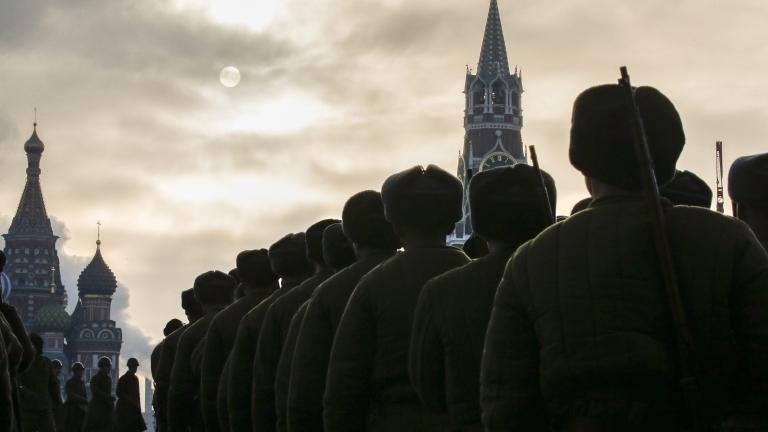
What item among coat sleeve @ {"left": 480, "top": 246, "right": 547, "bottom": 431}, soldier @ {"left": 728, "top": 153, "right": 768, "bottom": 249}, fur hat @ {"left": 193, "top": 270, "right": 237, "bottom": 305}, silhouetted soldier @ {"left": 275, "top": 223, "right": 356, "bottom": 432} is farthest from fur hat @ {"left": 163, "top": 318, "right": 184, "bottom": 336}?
coat sleeve @ {"left": 480, "top": 246, "right": 547, "bottom": 431}

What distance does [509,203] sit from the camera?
6668 mm

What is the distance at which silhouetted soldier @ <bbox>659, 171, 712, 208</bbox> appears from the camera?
8.30 m

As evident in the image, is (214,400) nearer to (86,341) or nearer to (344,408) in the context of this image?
(344,408)

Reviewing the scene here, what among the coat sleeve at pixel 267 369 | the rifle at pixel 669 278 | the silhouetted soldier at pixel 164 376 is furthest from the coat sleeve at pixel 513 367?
the silhouetted soldier at pixel 164 376

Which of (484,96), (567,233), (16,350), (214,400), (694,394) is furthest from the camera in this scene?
(484,96)

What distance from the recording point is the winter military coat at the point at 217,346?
13.9 meters

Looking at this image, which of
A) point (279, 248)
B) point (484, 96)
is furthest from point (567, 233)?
point (484, 96)

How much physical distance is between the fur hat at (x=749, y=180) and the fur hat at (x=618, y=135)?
69.7 inches

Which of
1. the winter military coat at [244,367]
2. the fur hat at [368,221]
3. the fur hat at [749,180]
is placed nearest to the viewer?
the fur hat at [749,180]

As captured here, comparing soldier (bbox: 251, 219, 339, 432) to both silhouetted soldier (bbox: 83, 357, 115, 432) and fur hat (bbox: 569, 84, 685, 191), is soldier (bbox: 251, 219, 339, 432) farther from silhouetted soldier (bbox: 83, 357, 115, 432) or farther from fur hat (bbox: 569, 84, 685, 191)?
silhouetted soldier (bbox: 83, 357, 115, 432)

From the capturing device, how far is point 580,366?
201 inches

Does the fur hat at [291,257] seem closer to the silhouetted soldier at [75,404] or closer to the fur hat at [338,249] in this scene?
the fur hat at [338,249]

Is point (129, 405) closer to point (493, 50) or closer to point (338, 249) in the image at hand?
point (338, 249)

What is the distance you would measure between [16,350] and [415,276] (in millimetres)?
4996
